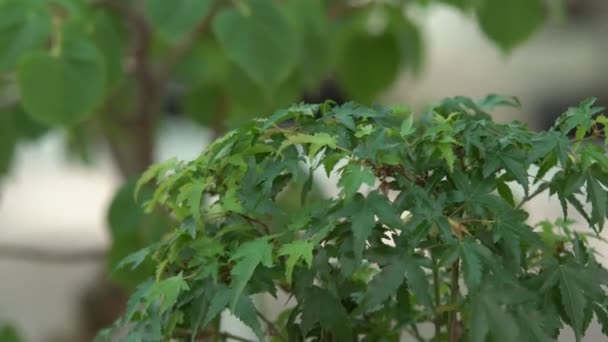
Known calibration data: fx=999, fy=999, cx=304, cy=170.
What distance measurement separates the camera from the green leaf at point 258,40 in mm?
910

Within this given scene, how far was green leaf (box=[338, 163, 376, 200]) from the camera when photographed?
1.56 feet

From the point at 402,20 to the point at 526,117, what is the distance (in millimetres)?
2044

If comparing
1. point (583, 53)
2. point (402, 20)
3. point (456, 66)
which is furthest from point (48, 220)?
point (402, 20)

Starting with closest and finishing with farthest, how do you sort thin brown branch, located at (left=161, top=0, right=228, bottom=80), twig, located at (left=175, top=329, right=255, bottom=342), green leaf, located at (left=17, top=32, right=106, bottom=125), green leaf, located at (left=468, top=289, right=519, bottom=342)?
1. green leaf, located at (left=468, top=289, right=519, bottom=342)
2. twig, located at (left=175, top=329, right=255, bottom=342)
3. green leaf, located at (left=17, top=32, right=106, bottom=125)
4. thin brown branch, located at (left=161, top=0, right=228, bottom=80)

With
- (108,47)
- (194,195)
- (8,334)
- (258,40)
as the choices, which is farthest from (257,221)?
(8,334)

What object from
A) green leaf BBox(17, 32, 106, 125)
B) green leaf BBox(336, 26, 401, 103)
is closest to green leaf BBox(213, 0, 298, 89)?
green leaf BBox(17, 32, 106, 125)

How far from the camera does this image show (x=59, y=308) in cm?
260

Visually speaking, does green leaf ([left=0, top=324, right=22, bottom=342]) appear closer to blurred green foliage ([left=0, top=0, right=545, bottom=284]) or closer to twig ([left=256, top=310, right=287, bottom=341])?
blurred green foliage ([left=0, top=0, right=545, bottom=284])

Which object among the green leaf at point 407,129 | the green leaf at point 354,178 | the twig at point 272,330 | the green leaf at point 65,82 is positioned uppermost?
the green leaf at point 65,82

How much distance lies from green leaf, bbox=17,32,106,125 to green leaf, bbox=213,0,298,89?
0.39 feet

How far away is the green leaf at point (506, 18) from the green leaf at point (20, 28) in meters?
0.42

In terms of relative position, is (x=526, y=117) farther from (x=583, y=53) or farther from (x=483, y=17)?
(x=483, y=17)

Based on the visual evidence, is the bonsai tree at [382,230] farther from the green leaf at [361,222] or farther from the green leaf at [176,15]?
the green leaf at [176,15]

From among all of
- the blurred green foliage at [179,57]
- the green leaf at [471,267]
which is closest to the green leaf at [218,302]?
the green leaf at [471,267]
